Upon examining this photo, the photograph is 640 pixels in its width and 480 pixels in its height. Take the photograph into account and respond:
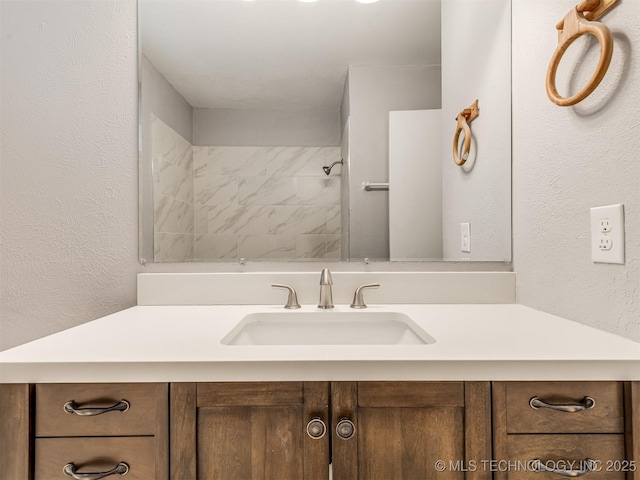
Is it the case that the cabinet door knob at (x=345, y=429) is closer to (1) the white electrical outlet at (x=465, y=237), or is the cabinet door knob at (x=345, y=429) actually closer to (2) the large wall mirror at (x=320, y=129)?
(2) the large wall mirror at (x=320, y=129)

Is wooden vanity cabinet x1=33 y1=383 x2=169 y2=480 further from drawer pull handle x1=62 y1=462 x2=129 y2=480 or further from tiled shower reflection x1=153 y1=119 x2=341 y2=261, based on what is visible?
tiled shower reflection x1=153 y1=119 x2=341 y2=261

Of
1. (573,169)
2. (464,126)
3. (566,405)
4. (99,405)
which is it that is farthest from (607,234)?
(99,405)

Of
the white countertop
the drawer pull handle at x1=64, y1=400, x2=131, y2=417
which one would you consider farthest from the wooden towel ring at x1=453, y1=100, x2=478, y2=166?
the drawer pull handle at x1=64, y1=400, x2=131, y2=417

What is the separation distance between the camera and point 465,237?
52.1 inches

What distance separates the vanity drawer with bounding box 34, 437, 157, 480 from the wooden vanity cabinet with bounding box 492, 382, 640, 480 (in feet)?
2.04

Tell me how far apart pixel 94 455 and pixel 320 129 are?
103 cm

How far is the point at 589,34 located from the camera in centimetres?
89

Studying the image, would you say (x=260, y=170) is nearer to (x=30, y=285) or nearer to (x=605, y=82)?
(x=30, y=285)

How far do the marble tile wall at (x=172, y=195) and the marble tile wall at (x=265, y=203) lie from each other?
0.09 ft

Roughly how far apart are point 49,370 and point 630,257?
3.59 feet

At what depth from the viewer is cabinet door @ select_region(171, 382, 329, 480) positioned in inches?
28.1

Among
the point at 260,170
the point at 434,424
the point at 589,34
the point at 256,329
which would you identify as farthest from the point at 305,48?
the point at 434,424

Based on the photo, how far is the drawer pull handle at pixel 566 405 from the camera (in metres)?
0.70

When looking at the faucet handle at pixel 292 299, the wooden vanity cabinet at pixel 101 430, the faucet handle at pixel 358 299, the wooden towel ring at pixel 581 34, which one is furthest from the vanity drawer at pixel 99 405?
the wooden towel ring at pixel 581 34
